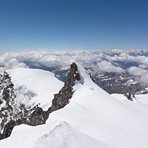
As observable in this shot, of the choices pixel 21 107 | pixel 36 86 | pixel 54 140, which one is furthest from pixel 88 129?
pixel 36 86

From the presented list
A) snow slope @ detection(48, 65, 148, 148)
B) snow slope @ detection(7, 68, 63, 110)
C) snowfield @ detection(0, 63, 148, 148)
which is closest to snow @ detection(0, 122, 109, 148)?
snowfield @ detection(0, 63, 148, 148)

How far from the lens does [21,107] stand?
77.3 metres

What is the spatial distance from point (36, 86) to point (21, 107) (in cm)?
1451

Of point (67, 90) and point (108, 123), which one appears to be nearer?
point (108, 123)

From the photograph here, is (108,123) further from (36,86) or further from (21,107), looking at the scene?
(36,86)

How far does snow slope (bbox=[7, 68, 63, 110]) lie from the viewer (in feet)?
232

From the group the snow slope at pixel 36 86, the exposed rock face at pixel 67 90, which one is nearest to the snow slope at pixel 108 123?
the exposed rock face at pixel 67 90

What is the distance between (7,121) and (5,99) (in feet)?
78.0

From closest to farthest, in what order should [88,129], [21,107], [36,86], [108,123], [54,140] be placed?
[54,140] → [88,129] → [108,123] → [21,107] → [36,86]

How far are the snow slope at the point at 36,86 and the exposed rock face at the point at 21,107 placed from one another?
4.41 m

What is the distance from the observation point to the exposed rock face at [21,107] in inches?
2117

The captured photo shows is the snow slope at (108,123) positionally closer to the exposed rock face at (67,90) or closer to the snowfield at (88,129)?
the snowfield at (88,129)

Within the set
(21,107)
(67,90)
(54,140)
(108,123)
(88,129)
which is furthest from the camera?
(21,107)

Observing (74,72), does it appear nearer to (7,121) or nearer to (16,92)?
(7,121)
